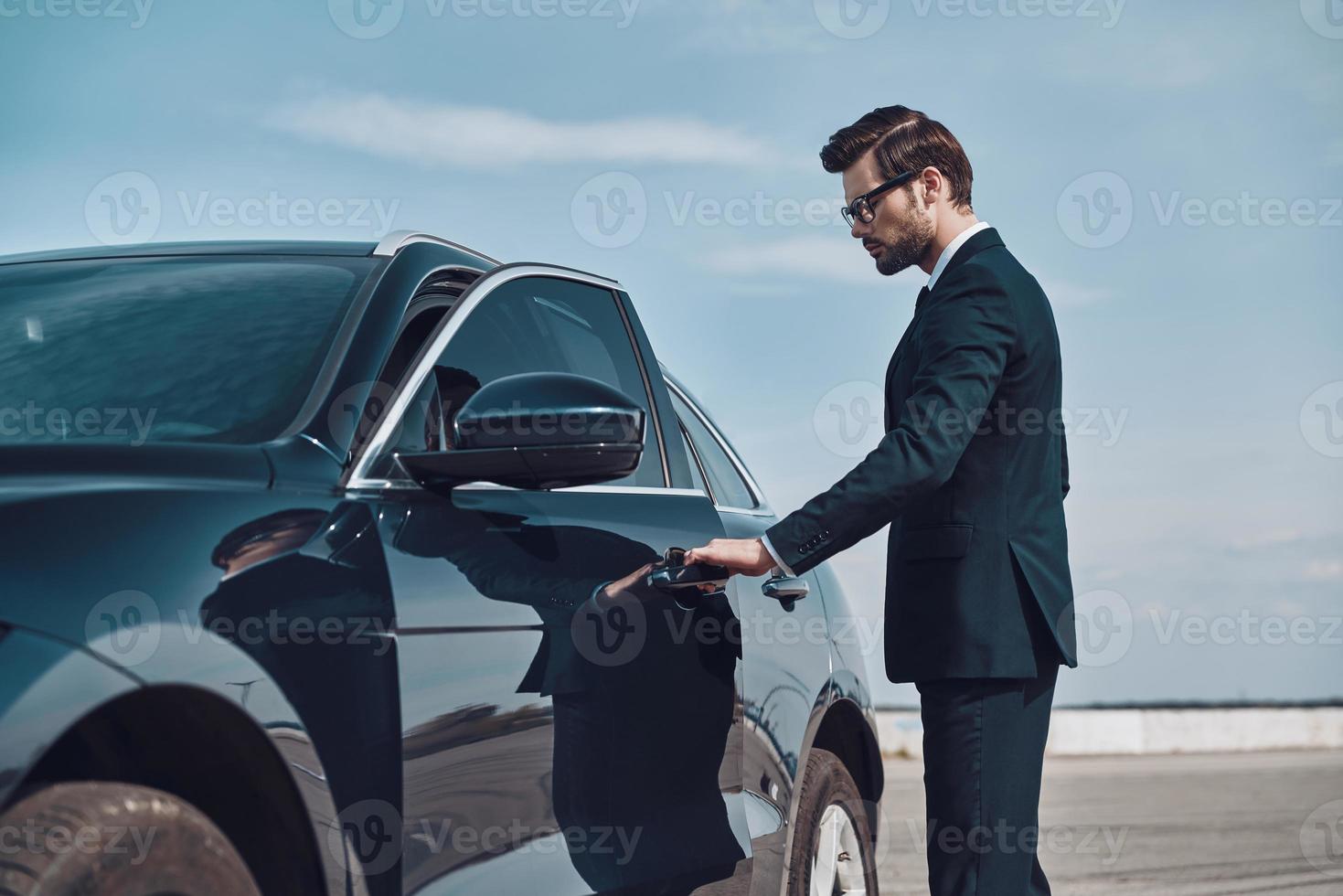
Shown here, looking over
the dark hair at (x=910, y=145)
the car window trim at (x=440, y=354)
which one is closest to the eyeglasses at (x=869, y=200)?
the dark hair at (x=910, y=145)

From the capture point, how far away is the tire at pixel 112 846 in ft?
5.67

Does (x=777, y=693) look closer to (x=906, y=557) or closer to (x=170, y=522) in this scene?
(x=906, y=557)

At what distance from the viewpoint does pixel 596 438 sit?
2725 millimetres

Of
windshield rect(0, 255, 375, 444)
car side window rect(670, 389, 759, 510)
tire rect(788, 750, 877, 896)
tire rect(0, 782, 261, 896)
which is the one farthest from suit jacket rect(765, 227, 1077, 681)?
tire rect(0, 782, 261, 896)

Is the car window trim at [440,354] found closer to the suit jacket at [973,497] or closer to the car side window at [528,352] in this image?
the car side window at [528,352]

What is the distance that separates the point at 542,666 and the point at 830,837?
1926mm

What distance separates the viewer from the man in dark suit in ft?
11.2

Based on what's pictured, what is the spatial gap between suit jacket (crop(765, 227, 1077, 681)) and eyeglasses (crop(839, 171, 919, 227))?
0.30 metres

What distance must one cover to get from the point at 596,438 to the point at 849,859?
242 centimetres

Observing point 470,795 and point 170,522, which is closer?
point 170,522

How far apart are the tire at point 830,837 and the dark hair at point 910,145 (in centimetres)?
162

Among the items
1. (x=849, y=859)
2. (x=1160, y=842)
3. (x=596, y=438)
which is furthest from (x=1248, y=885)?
(x=596, y=438)

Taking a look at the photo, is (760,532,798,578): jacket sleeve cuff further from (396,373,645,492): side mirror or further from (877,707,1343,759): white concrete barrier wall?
(877,707,1343,759): white concrete barrier wall

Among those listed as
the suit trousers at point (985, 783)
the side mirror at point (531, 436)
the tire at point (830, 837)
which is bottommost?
the tire at point (830, 837)
